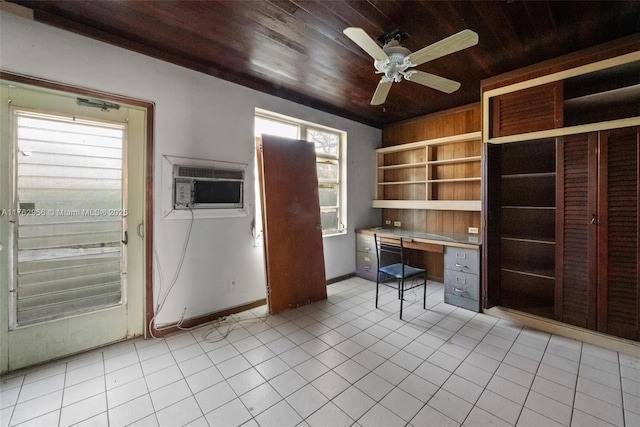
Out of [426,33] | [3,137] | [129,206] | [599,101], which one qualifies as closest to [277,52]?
[426,33]

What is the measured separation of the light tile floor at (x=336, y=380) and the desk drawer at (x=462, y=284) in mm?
468

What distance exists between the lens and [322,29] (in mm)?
2146

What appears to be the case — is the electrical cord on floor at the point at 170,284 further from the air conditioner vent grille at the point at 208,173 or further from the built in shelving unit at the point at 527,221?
the built in shelving unit at the point at 527,221

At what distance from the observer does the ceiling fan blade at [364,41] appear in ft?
5.23

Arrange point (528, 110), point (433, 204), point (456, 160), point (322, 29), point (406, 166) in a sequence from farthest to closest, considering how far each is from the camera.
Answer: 1. point (406, 166)
2. point (433, 204)
3. point (456, 160)
4. point (528, 110)
5. point (322, 29)

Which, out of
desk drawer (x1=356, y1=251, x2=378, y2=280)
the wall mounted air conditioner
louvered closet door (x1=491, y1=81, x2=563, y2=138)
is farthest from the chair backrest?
the wall mounted air conditioner

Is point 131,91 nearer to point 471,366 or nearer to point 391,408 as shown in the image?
point 391,408

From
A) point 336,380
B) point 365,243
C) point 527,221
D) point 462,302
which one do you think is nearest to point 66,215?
point 336,380

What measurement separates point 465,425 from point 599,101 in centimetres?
322

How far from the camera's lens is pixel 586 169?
94.6 inches

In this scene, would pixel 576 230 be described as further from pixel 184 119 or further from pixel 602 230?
pixel 184 119

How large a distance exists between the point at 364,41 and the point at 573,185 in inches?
95.2

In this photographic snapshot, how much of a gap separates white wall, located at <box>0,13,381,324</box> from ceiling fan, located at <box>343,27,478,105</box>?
1.69 m

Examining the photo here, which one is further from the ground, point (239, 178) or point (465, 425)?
point (239, 178)
